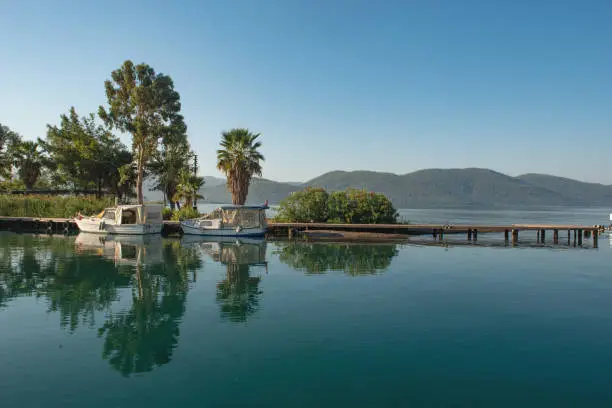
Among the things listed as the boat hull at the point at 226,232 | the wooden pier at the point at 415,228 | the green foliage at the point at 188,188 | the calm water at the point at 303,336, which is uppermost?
the green foliage at the point at 188,188

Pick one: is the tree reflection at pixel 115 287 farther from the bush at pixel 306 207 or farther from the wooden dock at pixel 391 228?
the bush at pixel 306 207

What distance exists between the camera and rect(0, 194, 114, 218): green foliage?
175ft

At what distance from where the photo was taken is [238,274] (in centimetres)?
2323

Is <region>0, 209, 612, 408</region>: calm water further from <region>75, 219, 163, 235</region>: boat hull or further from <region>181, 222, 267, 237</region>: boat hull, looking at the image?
<region>75, 219, 163, 235</region>: boat hull

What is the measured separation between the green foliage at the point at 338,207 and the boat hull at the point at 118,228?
13.2m

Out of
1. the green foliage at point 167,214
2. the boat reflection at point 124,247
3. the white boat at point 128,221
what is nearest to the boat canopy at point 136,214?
the white boat at point 128,221

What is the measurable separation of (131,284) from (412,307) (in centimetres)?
1250

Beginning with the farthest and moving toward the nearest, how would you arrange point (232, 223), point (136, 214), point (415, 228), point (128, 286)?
point (415, 228) → point (136, 214) → point (232, 223) → point (128, 286)

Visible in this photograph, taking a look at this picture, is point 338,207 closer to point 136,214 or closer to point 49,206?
point 136,214

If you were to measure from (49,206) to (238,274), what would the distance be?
41957 millimetres

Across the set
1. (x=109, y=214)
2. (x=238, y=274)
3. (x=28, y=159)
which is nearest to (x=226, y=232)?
(x=109, y=214)

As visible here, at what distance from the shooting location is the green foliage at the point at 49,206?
53.2 metres

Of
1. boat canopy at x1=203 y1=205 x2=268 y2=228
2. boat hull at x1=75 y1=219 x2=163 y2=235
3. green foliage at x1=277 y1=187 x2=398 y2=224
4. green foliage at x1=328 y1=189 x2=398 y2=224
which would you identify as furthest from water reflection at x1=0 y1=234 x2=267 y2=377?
green foliage at x1=328 y1=189 x2=398 y2=224

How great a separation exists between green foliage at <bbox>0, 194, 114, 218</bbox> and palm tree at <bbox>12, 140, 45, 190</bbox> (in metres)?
14.1
